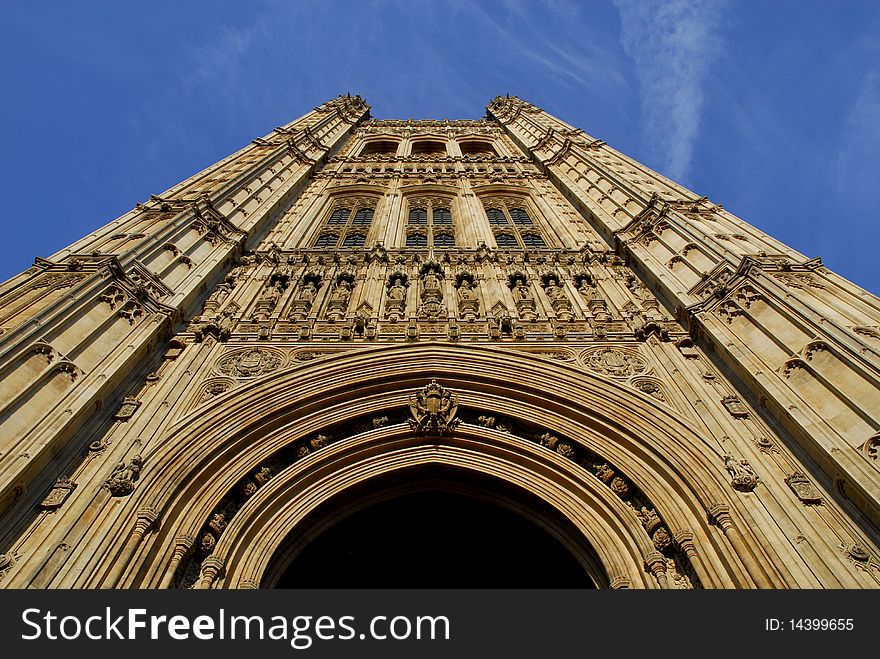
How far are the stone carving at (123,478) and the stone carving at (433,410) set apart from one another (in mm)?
4546

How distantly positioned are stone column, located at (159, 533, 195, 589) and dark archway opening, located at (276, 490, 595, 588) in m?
3.50

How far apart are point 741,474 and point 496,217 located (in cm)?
1644

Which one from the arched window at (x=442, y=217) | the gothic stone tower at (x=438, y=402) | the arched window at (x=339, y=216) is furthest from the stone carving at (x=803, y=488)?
the arched window at (x=339, y=216)

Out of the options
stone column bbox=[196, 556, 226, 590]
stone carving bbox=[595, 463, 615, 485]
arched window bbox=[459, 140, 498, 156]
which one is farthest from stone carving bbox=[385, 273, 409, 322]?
arched window bbox=[459, 140, 498, 156]

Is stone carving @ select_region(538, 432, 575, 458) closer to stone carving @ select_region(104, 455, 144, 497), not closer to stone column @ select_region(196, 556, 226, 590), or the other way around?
stone column @ select_region(196, 556, 226, 590)

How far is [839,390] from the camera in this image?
9.08 meters

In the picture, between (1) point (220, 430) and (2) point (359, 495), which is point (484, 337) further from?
(1) point (220, 430)

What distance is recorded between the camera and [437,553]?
12445mm

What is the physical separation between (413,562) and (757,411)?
6.94m

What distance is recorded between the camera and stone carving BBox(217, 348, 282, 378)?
11719 millimetres

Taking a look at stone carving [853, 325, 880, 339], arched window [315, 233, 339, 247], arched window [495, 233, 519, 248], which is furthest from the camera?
arched window [315, 233, 339, 247]

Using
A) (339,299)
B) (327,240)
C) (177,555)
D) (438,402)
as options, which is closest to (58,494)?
(177,555)

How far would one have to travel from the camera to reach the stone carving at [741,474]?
8875 millimetres

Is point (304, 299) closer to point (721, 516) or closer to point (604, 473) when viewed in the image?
point (604, 473)
